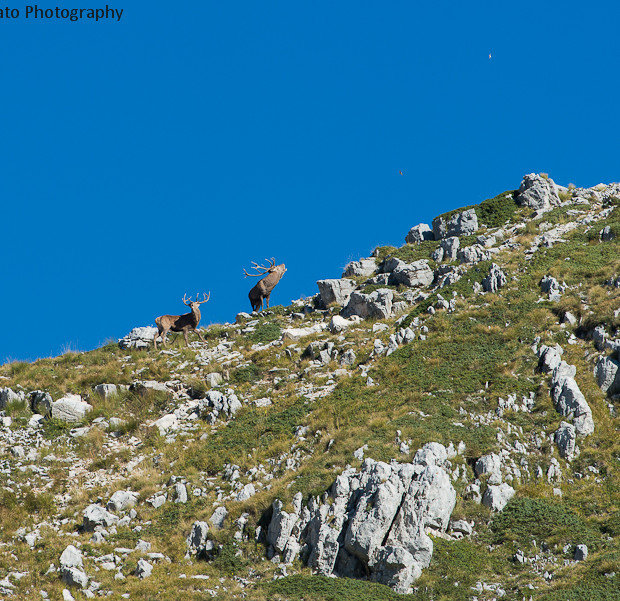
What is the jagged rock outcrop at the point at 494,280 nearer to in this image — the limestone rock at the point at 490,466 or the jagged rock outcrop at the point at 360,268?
the jagged rock outcrop at the point at 360,268

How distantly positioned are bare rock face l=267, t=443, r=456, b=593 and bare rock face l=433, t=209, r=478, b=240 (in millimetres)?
24299

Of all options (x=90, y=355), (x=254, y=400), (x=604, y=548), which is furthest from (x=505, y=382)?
(x=90, y=355)

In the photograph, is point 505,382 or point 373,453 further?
point 505,382

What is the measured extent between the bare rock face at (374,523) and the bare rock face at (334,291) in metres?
18.2

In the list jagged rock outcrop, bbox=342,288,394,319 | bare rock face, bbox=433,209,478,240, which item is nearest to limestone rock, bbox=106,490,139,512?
jagged rock outcrop, bbox=342,288,394,319

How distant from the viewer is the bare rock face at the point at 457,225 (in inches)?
1657

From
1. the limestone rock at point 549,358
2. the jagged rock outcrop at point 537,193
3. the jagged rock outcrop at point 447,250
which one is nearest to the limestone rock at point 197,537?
the limestone rock at point 549,358

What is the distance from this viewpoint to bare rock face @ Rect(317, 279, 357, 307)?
37906 mm

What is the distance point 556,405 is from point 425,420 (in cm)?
443

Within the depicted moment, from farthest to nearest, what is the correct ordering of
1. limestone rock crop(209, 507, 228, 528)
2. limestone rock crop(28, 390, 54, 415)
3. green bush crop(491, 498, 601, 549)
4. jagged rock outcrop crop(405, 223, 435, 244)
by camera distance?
jagged rock outcrop crop(405, 223, 435, 244) → limestone rock crop(28, 390, 54, 415) → limestone rock crop(209, 507, 228, 528) → green bush crop(491, 498, 601, 549)

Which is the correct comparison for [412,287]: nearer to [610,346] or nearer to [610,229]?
[610,229]

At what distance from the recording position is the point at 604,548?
18062mm

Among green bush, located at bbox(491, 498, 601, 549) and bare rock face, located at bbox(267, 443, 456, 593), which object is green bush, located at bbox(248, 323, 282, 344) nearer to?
bare rock face, located at bbox(267, 443, 456, 593)

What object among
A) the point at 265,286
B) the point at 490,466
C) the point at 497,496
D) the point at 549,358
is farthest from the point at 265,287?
the point at 497,496
